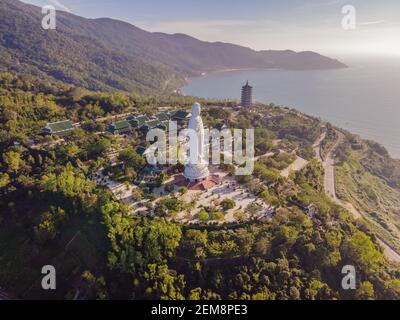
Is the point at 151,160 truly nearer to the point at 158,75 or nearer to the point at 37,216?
the point at 37,216

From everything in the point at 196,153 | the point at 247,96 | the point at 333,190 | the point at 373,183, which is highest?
the point at 247,96

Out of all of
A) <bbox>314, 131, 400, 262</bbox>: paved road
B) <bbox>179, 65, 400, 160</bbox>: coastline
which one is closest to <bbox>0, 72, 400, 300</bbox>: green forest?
<bbox>314, 131, 400, 262</bbox>: paved road

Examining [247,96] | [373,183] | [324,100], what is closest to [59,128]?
[247,96]

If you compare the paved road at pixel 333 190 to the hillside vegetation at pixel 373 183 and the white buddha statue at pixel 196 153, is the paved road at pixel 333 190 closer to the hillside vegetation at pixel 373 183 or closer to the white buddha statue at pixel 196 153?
the hillside vegetation at pixel 373 183

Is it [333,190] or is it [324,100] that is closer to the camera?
[333,190]

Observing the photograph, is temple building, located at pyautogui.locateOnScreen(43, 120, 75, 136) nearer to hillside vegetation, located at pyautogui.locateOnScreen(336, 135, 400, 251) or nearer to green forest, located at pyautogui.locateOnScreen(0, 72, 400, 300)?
green forest, located at pyautogui.locateOnScreen(0, 72, 400, 300)

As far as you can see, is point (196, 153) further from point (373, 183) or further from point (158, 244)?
point (373, 183)

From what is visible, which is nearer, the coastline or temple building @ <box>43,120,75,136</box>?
temple building @ <box>43,120,75,136</box>

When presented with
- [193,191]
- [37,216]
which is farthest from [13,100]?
[193,191]
